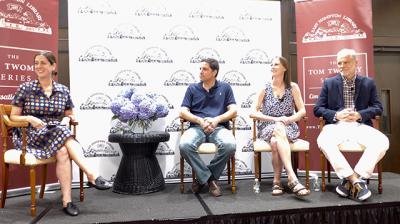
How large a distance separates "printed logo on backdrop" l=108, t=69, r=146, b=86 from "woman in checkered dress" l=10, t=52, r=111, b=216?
884 mm

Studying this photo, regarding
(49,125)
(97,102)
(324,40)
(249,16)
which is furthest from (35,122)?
(324,40)

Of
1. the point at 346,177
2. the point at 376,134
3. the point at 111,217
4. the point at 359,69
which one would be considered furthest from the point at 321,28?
the point at 111,217

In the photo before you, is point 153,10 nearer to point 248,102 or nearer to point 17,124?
point 248,102

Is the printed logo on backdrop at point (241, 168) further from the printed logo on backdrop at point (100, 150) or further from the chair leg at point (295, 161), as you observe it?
the printed logo on backdrop at point (100, 150)

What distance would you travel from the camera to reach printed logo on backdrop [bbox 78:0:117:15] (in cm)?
362

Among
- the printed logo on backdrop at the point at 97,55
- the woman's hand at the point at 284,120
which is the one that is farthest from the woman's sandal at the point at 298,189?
the printed logo on backdrop at the point at 97,55

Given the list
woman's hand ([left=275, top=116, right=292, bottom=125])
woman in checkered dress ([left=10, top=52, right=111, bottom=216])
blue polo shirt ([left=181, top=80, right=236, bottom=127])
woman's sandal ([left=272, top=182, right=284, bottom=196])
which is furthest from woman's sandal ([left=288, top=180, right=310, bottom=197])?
woman in checkered dress ([left=10, top=52, right=111, bottom=216])

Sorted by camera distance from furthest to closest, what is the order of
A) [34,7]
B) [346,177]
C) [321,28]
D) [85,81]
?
[321,28], [85,81], [34,7], [346,177]

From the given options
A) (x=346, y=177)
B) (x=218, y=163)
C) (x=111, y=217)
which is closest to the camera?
(x=111, y=217)

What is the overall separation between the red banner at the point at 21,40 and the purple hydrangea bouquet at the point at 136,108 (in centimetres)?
95

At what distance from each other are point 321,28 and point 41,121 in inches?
126

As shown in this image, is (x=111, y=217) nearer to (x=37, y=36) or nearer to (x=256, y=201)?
(x=256, y=201)

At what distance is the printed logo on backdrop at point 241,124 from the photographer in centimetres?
393

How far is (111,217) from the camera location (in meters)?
2.43
